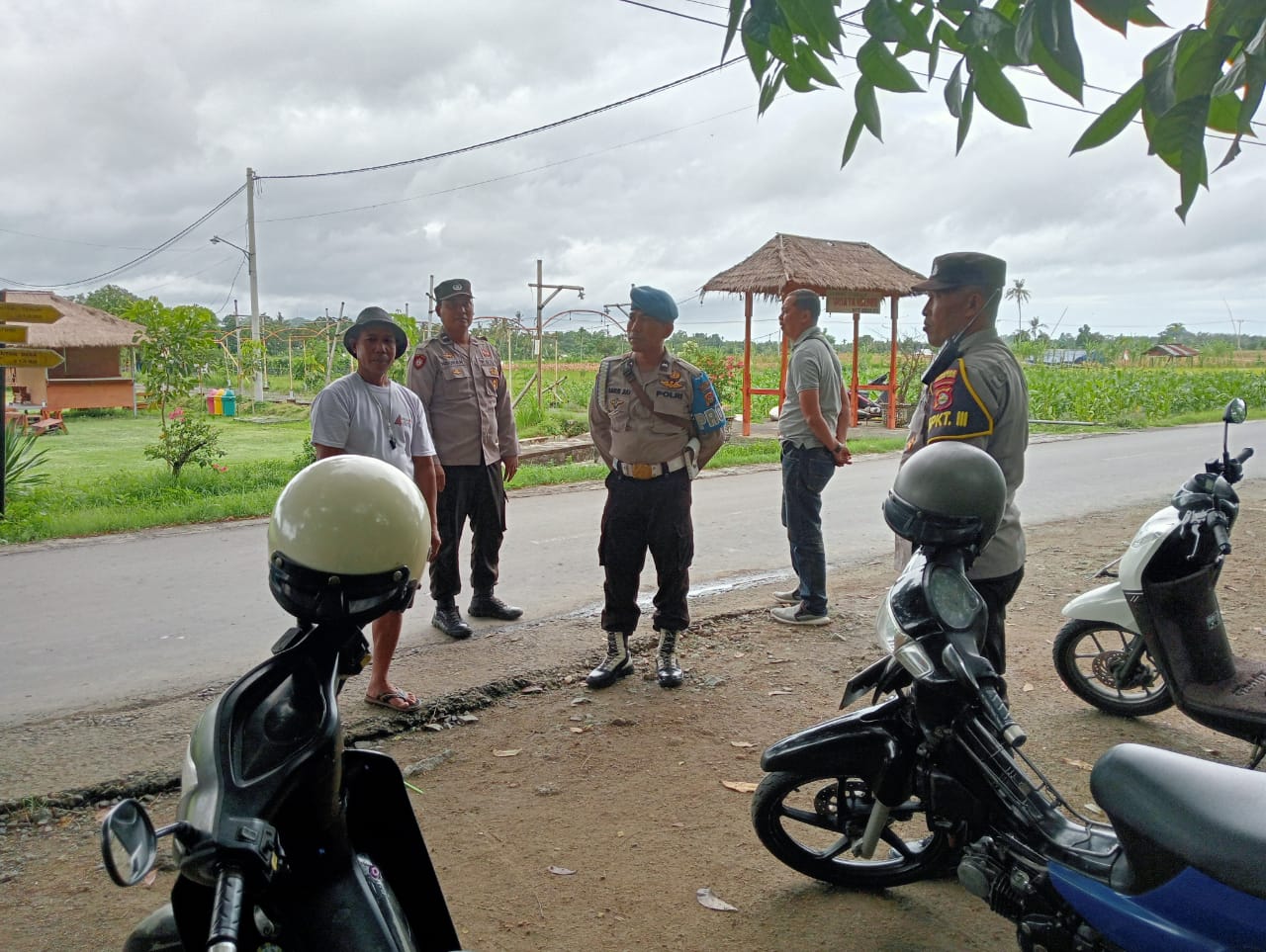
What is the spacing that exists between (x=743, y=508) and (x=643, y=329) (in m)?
5.15

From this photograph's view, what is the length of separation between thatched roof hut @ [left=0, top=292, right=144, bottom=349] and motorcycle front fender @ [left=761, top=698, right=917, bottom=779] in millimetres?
22081

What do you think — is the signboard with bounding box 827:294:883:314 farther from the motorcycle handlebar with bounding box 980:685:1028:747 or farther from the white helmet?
the white helmet

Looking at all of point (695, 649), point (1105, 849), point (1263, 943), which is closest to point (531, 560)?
point (695, 649)

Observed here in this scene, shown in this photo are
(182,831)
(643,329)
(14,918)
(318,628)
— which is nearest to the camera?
(182,831)

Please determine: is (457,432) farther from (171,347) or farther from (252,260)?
(252,260)

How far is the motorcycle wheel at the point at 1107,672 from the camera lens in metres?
4.10

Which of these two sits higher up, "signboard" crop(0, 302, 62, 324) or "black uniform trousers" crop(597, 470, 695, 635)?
"signboard" crop(0, 302, 62, 324)

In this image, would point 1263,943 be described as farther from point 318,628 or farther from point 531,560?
point 531,560

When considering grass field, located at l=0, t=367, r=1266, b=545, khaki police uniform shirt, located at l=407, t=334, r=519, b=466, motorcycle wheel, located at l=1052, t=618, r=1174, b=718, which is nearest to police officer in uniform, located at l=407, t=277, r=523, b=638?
khaki police uniform shirt, located at l=407, t=334, r=519, b=466

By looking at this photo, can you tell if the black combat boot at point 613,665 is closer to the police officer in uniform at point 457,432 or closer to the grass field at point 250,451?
the police officer in uniform at point 457,432

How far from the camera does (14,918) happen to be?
2.68 metres

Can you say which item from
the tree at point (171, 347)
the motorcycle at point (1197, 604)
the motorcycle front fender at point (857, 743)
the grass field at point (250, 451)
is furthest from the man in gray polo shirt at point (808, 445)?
the tree at point (171, 347)

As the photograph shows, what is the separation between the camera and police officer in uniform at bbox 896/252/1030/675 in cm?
321

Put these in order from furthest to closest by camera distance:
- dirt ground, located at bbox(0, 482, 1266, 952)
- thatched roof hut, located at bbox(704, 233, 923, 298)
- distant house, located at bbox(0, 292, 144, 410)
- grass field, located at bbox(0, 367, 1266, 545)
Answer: distant house, located at bbox(0, 292, 144, 410)
thatched roof hut, located at bbox(704, 233, 923, 298)
grass field, located at bbox(0, 367, 1266, 545)
dirt ground, located at bbox(0, 482, 1266, 952)
